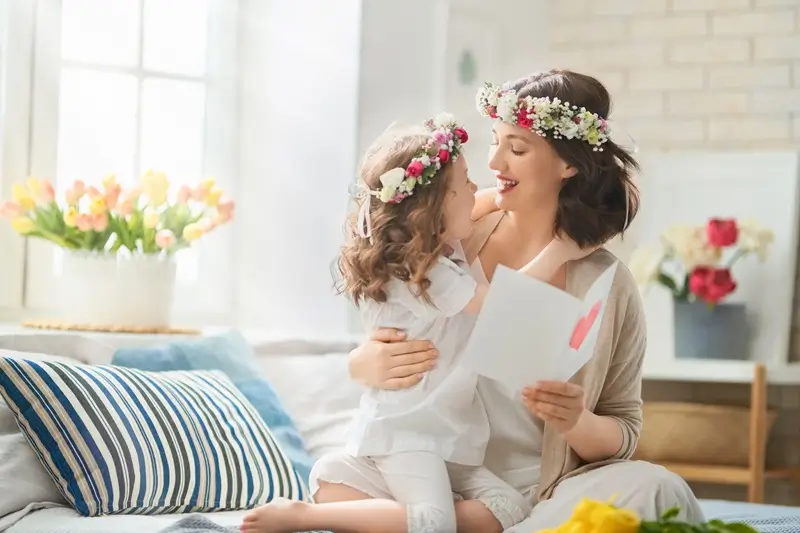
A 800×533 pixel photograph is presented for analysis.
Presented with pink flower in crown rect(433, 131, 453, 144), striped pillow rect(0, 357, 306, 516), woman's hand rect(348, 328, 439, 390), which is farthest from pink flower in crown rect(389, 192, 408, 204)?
striped pillow rect(0, 357, 306, 516)

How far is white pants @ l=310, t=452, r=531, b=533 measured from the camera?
68.3 inches

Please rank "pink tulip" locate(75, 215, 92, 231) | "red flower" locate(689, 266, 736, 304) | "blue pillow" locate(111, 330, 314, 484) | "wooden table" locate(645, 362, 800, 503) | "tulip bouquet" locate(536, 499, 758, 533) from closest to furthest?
1. "tulip bouquet" locate(536, 499, 758, 533)
2. "blue pillow" locate(111, 330, 314, 484)
3. "pink tulip" locate(75, 215, 92, 231)
4. "wooden table" locate(645, 362, 800, 503)
5. "red flower" locate(689, 266, 736, 304)

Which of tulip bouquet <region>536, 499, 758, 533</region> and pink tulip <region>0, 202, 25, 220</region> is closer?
tulip bouquet <region>536, 499, 758, 533</region>

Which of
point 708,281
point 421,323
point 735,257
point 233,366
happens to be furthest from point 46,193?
point 735,257

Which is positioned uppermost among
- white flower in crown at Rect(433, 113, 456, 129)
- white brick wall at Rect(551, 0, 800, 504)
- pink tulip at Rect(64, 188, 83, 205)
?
white brick wall at Rect(551, 0, 800, 504)

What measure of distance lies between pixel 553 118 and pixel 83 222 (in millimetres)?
1340

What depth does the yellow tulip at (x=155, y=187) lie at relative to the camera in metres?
2.87

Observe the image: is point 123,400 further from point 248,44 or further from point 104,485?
point 248,44

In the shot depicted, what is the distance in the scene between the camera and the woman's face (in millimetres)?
1918

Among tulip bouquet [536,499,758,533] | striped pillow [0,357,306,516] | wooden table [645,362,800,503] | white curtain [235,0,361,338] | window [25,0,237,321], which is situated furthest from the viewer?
wooden table [645,362,800,503]

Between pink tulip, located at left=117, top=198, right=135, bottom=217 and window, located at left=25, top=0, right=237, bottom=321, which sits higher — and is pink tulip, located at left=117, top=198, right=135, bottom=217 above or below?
below

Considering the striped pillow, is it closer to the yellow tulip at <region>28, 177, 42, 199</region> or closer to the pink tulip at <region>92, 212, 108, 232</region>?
the pink tulip at <region>92, 212, 108, 232</region>

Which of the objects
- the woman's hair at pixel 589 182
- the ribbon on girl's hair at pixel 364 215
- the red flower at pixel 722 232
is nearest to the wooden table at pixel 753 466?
the red flower at pixel 722 232

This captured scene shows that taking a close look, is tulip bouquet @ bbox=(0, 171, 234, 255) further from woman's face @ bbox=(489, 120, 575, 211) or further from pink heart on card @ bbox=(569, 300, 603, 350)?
pink heart on card @ bbox=(569, 300, 603, 350)
